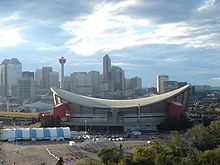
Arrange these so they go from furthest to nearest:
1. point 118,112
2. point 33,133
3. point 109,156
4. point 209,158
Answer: point 118,112, point 33,133, point 209,158, point 109,156

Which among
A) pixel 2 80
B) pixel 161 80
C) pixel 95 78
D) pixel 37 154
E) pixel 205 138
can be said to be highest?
pixel 95 78

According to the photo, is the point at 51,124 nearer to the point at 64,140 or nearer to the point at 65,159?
the point at 64,140

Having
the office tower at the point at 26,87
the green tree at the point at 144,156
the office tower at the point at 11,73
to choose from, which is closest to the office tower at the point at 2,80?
the office tower at the point at 11,73

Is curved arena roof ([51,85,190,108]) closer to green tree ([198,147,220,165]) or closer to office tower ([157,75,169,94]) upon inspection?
green tree ([198,147,220,165])

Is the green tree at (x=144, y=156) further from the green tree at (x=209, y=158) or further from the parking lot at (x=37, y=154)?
the parking lot at (x=37, y=154)

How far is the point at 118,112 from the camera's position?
54.9 meters

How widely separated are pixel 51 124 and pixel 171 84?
93.8 metres

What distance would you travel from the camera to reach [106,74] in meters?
173

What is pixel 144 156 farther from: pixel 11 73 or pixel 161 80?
pixel 11 73

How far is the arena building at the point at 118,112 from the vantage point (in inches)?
2132

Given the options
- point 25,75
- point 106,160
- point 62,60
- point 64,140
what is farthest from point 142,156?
point 25,75

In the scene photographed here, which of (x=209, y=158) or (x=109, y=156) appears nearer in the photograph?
(x=109, y=156)

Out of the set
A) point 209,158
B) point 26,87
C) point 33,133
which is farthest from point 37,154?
point 26,87

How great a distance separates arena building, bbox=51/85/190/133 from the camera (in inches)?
2132
